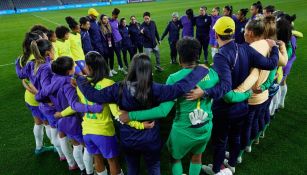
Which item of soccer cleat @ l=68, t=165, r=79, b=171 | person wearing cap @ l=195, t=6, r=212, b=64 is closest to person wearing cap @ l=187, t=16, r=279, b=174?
soccer cleat @ l=68, t=165, r=79, b=171

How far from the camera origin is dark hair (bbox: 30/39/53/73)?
396 cm

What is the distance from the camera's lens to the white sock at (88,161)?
151 inches

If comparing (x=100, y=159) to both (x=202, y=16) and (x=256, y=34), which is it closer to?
(x=256, y=34)

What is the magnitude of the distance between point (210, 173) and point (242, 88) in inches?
59.8

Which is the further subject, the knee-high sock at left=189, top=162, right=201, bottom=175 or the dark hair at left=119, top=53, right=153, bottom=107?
the knee-high sock at left=189, top=162, right=201, bottom=175

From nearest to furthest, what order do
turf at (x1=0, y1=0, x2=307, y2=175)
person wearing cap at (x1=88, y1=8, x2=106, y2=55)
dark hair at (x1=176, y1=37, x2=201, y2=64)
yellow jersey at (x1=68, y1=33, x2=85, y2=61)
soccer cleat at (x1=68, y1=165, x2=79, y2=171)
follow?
dark hair at (x1=176, y1=37, x2=201, y2=64) < turf at (x1=0, y1=0, x2=307, y2=175) < soccer cleat at (x1=68, y1=165, x2=79, y2=171) < yellow jersey at (x1=68, y1=33, x2=85, y2=61) < person wearing cap at (x1=88, y1=8, x2=106, y2=55)

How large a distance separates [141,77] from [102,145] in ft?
4.07

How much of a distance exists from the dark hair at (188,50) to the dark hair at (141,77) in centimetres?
43

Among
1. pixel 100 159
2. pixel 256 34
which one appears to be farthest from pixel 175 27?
pixel 100 159

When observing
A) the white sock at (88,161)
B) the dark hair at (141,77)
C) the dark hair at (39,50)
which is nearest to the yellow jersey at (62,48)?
the dark hair at (39,50)

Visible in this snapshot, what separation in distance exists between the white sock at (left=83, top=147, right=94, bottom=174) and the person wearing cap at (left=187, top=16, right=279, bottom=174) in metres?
1.80

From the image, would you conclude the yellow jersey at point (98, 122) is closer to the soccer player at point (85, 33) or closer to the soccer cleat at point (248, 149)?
the soccer cleat at point (248, 149)

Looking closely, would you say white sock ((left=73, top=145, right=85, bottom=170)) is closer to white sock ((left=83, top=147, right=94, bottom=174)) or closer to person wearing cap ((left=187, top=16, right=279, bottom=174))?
white sock ((left=83, top=147, right=94, bottom=174))

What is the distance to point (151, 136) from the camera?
3.07 m
